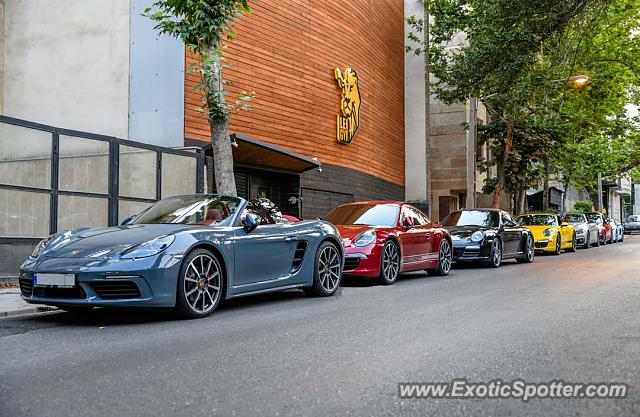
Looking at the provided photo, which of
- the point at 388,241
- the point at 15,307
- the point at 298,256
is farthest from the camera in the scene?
the point at 388,241

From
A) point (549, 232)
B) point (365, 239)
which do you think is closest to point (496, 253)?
point (365, 239)

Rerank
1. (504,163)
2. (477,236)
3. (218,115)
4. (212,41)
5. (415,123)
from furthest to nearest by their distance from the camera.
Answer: (415,123), (504,163), (477,236), (218,115), (212,41)

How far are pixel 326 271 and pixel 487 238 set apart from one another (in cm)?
753

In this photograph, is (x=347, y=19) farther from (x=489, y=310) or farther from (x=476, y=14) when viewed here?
(x=489, y=310)

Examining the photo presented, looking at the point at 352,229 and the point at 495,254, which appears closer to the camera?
the point at 352,229

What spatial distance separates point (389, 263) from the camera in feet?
37.9

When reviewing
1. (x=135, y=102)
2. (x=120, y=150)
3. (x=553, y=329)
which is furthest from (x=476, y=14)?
(x=553, y=329)

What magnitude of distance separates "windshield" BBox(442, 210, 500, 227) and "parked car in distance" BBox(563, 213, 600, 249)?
1130 centimetres

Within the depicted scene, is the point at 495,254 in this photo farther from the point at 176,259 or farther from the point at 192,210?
the point at 176,259

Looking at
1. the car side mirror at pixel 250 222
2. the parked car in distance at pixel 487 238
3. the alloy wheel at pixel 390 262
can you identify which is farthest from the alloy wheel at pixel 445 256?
the car side mirror at pixel 250 222

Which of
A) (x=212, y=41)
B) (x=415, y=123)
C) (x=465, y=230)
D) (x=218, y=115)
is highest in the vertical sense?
(x=415, y=123)

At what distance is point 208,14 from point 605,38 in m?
24.7

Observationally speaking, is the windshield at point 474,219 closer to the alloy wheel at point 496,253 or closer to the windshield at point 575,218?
the alloy wheel at point 496,253

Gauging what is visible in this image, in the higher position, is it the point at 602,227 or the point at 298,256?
the point at 602,227
